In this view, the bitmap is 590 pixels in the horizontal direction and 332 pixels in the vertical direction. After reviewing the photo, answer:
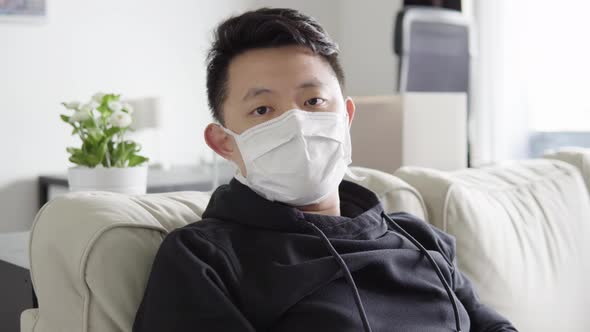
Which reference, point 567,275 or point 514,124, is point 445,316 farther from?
point 514,124

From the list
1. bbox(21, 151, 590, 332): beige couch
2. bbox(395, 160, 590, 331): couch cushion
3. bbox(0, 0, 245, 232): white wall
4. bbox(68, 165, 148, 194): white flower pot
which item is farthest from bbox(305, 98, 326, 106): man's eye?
bbox(0, 0, 245, 232): white wall

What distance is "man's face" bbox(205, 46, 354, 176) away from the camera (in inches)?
45.2

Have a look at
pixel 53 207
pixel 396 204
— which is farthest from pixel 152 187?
pixel 53 207

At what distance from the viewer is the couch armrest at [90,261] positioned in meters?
1.00

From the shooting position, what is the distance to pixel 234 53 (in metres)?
1.22

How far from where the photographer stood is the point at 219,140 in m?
1.21

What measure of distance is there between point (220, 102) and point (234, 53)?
0.28 ft

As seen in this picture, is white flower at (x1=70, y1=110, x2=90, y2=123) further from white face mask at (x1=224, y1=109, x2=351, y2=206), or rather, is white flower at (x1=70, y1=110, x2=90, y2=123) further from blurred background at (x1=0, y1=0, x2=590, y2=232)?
blurred background at (x1=0, y1=0, x2=590, y2=232)

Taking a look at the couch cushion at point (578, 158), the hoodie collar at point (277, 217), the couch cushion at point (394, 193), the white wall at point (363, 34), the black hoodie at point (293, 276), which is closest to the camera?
the black hoodie at point (293, 276)

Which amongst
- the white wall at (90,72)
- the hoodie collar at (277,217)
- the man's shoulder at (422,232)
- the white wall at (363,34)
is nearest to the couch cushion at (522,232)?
the man's shoulder at (422,232)

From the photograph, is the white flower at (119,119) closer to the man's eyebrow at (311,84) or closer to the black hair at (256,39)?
the black hair at (256,39)

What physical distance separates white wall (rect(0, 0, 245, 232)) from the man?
7.88 feet

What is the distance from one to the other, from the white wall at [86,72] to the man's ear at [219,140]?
2400 mm

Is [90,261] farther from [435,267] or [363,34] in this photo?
[363,34]
